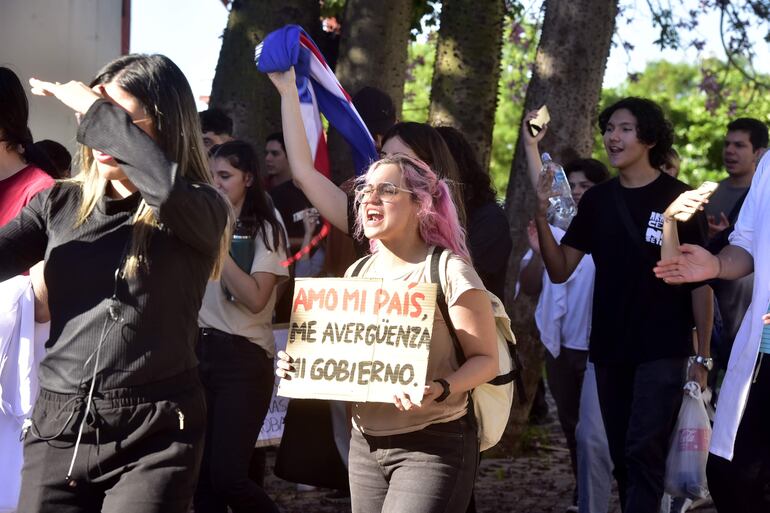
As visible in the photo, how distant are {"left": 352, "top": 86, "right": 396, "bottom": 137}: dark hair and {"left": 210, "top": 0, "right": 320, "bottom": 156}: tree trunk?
2961 mm

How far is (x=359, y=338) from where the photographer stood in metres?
3.99

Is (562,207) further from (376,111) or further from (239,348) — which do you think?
(239,348)

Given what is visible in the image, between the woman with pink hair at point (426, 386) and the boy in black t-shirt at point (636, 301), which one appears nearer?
the woman with pink hair at point (426, 386)

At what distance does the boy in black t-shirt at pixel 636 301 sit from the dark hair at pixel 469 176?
0.50 meters

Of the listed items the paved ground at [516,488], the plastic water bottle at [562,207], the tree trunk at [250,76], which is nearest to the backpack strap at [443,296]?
the plastic water bottle at [562,207]

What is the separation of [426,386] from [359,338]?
0.96 ft

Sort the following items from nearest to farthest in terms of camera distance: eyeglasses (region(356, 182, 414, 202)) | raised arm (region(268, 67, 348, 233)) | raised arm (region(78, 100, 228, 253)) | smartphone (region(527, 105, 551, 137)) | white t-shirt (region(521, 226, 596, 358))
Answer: raised arm (region(78, 100, 228, 253))
eyeglasses (region(356, 182, 414, 202))
raised arm (region(268, 67, 348, 233))
smartphone (region(527, 105, 551, 137))
white t-shirt (region(521, 226, 596, 358))

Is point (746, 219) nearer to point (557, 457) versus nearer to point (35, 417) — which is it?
point (35, 417)

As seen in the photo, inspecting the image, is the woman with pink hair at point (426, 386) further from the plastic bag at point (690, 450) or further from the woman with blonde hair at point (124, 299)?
the plastic bag at point (690, 450)

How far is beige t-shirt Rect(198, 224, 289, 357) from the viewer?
19.6 ft

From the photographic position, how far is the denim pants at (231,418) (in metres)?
5.84

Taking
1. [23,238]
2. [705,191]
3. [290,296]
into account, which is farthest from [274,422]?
[23,238]

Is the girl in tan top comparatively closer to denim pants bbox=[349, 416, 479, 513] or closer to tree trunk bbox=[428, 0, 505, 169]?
denim pants bbox=[349, 416, 479, 513]

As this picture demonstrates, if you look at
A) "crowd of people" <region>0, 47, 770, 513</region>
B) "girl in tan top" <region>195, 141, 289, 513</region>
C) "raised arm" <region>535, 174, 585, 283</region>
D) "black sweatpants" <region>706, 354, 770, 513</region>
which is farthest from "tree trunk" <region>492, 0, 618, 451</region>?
"black sweatpants" <region>706, 354, 770, 513</region>
